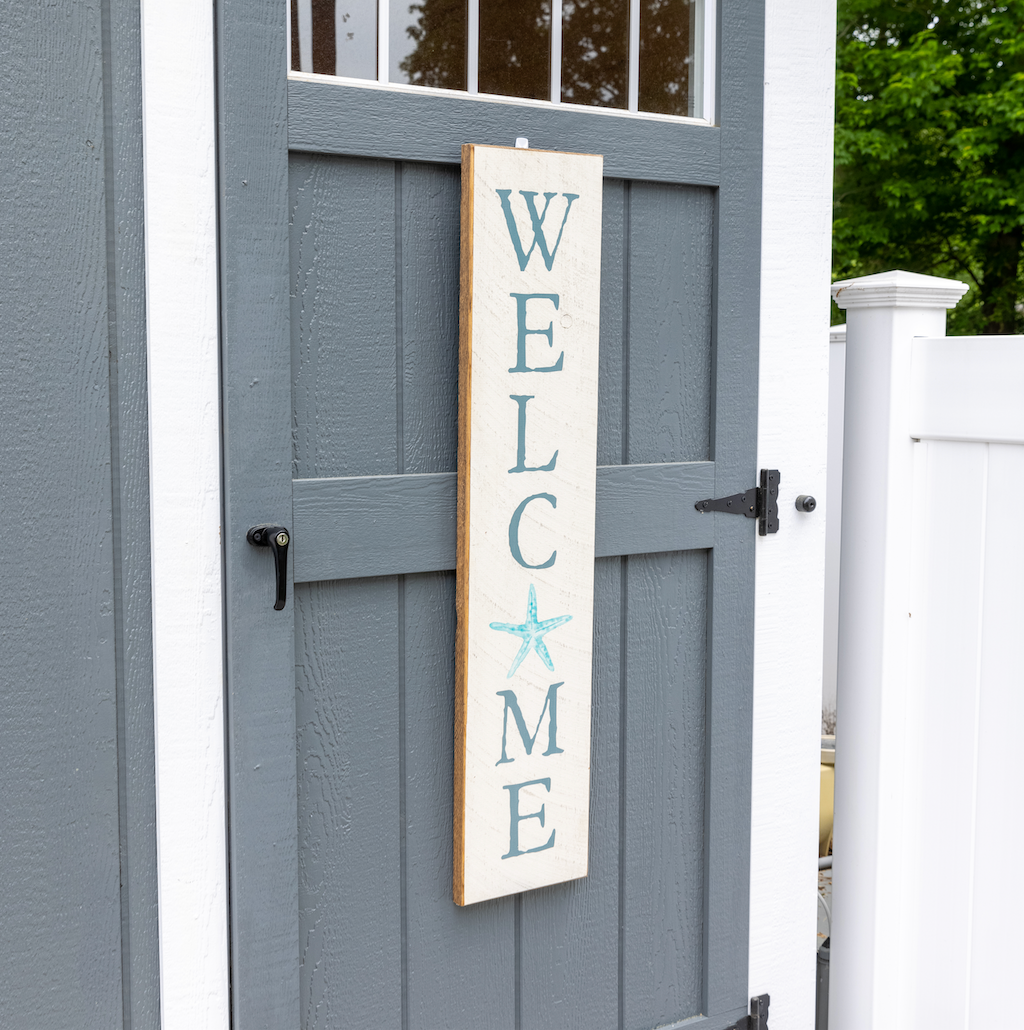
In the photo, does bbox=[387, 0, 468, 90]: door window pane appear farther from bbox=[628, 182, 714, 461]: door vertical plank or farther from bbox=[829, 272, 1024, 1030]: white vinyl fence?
bbox=[829, 272, 1024, 1030]: white vinyl fence

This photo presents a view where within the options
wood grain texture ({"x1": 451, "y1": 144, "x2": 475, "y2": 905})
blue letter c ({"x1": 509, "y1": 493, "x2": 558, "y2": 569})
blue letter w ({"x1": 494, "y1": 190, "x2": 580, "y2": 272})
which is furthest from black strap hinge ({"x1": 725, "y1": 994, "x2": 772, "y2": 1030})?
blue letter w ({"x1": 494, "y1": 190, "x2": 580, "y2": 272})

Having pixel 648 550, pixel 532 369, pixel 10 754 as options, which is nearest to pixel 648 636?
pixel 648 550

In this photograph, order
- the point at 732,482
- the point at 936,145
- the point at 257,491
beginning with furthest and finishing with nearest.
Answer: the point at 936,145 < the point at 732,482 < the point at 257,491

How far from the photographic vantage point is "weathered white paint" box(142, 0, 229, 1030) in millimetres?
1456

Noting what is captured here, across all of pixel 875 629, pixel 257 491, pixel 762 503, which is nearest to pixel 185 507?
pixel 257 491

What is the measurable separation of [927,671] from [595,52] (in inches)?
48.4

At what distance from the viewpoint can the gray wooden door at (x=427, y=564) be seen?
1535mm

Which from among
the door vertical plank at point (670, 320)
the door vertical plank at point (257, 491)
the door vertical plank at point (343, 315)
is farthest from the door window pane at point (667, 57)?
the door vertical plank at point (257, 491)

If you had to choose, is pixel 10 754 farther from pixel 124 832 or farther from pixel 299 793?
pixel 299 793

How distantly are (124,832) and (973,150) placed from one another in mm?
9306

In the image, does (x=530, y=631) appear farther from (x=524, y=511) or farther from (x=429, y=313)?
(x=429, y=313)

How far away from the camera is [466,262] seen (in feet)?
5.30

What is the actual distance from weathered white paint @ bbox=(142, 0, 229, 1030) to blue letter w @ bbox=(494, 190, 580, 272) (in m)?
0.42

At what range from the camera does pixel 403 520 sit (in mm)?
1643
